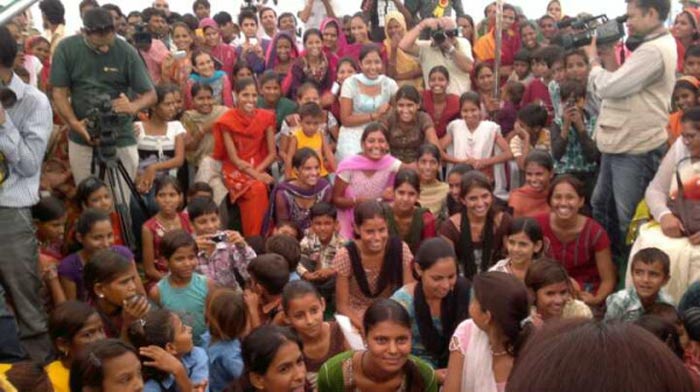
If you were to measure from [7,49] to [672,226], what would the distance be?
109 inches

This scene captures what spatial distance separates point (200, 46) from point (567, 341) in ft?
20.4

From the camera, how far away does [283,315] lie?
3.18m

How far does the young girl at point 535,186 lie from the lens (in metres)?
4.46

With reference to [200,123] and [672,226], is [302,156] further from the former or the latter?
[672,226]

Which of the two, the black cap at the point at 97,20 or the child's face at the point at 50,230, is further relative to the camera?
the black cap at the point at 97,20

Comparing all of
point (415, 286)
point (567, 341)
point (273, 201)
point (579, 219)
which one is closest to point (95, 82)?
point (273, 201)

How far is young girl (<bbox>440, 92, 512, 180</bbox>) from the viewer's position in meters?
5.27

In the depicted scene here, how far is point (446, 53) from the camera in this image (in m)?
6.12

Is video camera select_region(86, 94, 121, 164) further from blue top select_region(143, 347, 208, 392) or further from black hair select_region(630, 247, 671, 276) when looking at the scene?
black hair select_region(630, 247, 671, 276)

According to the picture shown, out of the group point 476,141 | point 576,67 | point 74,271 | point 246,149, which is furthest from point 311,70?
point 74,271

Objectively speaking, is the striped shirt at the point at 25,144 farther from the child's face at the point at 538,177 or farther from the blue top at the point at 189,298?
the child's face at the point at 538,177

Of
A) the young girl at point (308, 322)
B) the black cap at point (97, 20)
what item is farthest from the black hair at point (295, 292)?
the black cap at point (97, 20)

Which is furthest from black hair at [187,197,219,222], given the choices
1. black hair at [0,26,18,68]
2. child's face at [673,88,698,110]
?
child's face at [673,88,698,110]

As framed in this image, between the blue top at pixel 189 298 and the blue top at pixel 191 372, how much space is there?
505 mm
